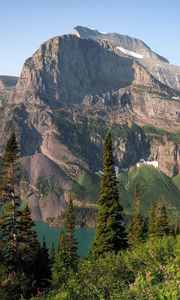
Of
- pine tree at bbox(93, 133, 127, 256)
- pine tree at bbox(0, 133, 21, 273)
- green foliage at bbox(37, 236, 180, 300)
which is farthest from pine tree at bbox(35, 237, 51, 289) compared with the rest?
green foliage at bbox(37, 236, 180, 300)

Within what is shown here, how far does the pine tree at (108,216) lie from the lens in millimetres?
59469

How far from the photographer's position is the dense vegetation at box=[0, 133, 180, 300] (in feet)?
77.8

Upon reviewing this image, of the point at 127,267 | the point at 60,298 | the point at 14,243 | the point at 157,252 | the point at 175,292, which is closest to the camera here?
the point at 175,292

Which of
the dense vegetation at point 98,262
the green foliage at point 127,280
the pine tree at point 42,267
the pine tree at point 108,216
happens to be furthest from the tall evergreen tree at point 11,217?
the pine tree at point 42,267

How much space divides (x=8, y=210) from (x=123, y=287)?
22506 mm

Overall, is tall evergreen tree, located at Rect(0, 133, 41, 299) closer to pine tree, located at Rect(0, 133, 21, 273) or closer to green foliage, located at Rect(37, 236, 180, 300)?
pine tree, located at Rect(0, 133, 21, 273)

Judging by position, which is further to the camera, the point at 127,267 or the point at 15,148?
the point at 15,148

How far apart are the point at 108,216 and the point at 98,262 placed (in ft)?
92.4

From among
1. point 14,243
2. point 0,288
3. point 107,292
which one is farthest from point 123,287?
point 14,243

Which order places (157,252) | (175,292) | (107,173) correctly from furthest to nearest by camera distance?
1. (107,173)
2. (157,252)
3. (175,292)

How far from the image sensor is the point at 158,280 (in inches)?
1003

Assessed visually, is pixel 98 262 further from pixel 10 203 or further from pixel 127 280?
pixel 10 203

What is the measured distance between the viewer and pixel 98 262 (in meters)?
31.8

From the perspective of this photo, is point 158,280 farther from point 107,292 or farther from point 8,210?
point 8,210
